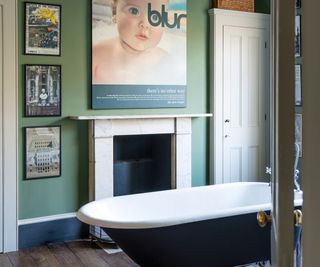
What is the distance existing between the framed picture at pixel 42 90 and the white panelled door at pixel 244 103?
1922 mm

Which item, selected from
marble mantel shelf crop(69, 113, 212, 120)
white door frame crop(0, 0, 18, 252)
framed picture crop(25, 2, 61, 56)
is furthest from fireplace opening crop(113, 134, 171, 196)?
framed picture crop(25, 2, 61, 56)

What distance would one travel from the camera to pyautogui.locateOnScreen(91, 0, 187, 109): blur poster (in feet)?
14.5

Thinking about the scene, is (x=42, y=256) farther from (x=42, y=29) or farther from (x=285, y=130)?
(x=285, y=130)

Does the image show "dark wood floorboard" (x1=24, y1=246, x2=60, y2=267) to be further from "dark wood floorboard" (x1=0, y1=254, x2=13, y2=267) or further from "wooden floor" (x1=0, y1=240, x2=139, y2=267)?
"dark wood floorboard" (x1=0, y1=254, x2=13, y2=267)

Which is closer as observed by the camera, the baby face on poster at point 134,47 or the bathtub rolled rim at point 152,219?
the bathtub rolled rim at point 152,219

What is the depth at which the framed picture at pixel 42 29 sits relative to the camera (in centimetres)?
409

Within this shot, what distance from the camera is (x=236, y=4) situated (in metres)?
5.16

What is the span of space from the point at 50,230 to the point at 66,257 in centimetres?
45

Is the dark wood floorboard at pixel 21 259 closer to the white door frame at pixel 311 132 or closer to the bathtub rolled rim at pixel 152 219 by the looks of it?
the bathtub rolled rim at pixel 152 219

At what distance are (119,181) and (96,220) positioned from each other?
5.87ft

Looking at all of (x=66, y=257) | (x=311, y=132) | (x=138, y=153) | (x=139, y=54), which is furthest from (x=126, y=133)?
(x=311, y=132)

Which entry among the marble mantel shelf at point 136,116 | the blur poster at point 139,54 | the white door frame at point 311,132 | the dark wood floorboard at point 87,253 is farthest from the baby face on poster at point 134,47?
the white door frame at point 311,132

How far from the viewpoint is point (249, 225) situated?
318 centimetres

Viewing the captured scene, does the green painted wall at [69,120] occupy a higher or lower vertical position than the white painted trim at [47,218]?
higher
